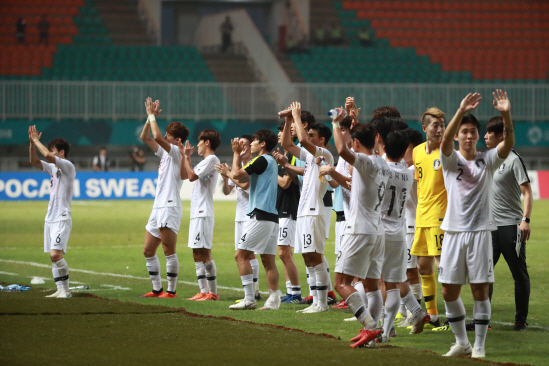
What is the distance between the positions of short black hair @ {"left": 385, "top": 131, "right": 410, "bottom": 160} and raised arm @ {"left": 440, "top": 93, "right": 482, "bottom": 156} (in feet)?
2.04

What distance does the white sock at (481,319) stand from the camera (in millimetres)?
6125

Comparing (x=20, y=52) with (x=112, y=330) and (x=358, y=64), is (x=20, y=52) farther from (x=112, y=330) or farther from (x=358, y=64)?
(x=112, y=330)

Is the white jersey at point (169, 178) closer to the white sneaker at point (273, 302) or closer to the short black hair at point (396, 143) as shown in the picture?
the white sneaker at point (273, 302)

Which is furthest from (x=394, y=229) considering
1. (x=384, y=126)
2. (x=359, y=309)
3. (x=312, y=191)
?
(x=312, y=191)

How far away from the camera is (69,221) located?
9719 mm

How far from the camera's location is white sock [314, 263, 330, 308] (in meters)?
8.50

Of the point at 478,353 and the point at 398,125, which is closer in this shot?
the point at 478,353

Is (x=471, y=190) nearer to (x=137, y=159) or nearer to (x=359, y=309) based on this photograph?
(x=359, y=309)

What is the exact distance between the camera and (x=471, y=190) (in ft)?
20.1

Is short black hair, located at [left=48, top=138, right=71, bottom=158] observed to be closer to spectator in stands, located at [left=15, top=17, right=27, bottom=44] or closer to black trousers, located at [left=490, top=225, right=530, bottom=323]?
black trousers, located at [left=490, top=225, right=530, bottom=323]

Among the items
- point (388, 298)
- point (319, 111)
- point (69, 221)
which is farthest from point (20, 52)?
point (388, 298)

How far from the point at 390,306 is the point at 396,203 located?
0.97 m

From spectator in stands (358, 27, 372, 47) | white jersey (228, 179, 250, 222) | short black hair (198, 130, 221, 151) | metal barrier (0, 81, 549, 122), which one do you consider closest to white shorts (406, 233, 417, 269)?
white jersey (228, 179, 250, 222)

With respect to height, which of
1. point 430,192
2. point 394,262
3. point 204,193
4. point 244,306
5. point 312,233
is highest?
point 430,192
